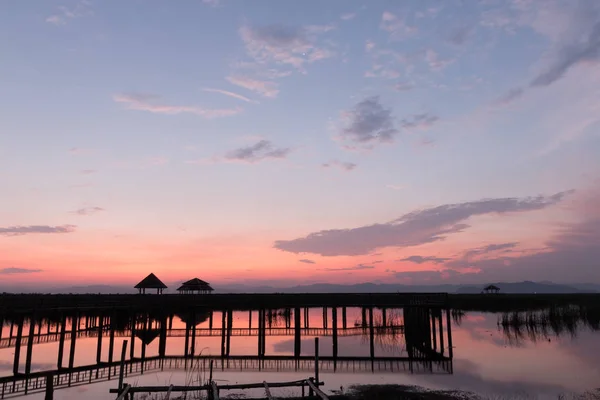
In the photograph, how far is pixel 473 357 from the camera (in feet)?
126

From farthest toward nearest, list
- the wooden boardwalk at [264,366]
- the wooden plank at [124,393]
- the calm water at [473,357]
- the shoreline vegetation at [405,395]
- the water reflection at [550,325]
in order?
the water reflection at [550,325], the wooden boardwalk at [264,366], the calm water at [473,357], the shoreline vegetation at [405,395], the wooden plank at [124,393]

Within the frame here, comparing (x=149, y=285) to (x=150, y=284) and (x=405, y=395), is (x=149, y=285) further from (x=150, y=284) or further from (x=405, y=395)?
(x=405, y=395)

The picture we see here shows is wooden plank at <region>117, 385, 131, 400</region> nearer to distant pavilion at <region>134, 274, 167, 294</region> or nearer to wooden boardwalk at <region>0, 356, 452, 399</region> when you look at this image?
wooden boardwalk at <region>0, 356, 452, 399</region>

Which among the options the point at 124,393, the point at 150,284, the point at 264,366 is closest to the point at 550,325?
the point at 264,366

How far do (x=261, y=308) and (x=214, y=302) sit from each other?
5.75 meters

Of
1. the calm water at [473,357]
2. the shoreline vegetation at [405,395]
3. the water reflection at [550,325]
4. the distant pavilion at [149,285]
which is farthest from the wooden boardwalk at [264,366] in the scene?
the distant pavilion at [149,285]

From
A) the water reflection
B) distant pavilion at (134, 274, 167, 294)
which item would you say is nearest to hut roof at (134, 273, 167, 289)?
distant pavilion at (134, 274, 167, 294)

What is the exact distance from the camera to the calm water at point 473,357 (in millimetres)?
27609

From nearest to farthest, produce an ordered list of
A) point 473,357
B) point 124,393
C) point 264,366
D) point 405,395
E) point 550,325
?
1. point 124,393
2. point 405,395
3. point 264,366
4. point 473,357
5. point 550,325

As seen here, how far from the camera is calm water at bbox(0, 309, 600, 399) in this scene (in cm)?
2761

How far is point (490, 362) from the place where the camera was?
3575 cm

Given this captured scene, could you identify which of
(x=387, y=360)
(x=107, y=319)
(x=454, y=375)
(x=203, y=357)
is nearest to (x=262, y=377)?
(x=203, y=357)

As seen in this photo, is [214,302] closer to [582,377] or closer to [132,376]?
[132,376]

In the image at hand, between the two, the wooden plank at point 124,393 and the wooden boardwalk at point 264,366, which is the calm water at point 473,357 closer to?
the wooden boardwalk at point 264,366
